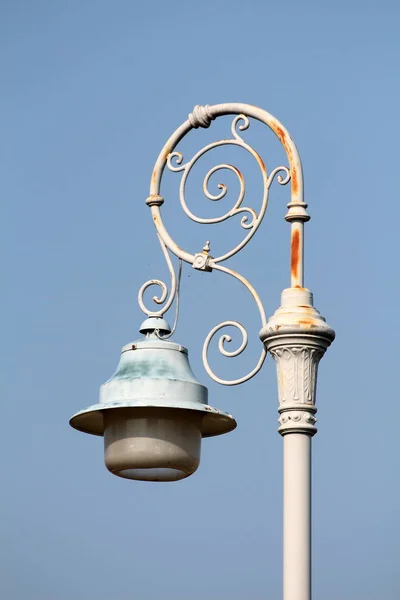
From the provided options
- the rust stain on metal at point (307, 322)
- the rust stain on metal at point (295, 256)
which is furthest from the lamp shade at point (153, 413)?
the rust stain on metal at point (295, 256)

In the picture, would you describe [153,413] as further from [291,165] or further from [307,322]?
[291,165]

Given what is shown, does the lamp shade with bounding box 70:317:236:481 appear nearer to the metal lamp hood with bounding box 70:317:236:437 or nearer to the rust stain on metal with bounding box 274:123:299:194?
the metal lamp hood with bounding box 70:317:236:437

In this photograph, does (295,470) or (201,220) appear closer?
(295,470)

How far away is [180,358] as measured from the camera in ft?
43.0

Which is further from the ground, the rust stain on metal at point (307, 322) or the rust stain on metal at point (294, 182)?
the rust stain on metal at point (294, 182)

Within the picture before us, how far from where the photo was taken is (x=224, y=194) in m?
13.5

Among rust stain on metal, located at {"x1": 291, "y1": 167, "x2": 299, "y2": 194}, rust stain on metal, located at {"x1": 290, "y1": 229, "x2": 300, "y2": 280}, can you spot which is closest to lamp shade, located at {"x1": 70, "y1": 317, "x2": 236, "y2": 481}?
rust stain on metal, located at {"x1": 290, "y1": 229, "x2": 300, "y2": 280}

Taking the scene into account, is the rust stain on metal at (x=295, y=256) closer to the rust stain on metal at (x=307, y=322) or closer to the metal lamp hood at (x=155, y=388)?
the rust stain on metal at (x=307, y=322)

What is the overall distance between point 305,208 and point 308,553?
6.94 feet

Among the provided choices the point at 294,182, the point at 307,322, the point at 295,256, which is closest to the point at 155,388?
the point at 307,322

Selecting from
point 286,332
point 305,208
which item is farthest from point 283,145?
point 286,332

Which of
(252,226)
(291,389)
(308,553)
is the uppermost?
(252,226)

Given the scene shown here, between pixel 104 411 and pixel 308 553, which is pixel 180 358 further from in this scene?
pixel 308 553

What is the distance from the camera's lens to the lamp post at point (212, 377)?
483 inches
